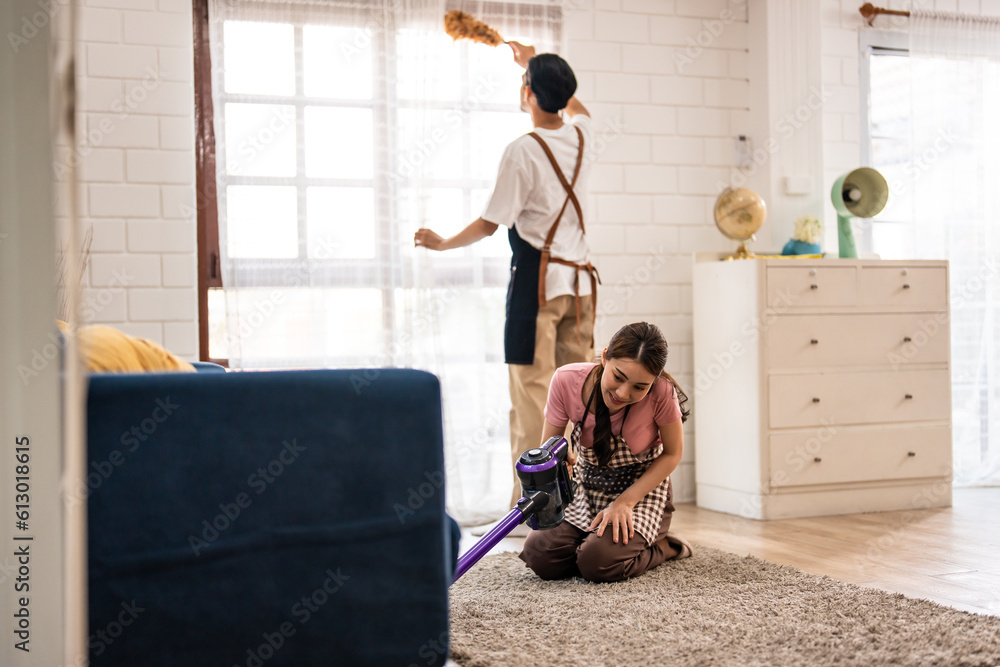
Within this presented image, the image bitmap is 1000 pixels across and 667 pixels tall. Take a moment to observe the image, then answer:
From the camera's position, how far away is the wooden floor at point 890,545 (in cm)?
233

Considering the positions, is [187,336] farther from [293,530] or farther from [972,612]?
[972,612]

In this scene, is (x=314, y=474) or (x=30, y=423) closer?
(x=30, y=423)

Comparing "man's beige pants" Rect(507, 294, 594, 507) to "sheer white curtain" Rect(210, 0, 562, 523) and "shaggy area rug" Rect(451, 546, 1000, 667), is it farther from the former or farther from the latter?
"shaggy area rug" Rect(451, 546, 1000, 667)

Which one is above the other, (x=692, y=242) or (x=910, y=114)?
(x=910, y=114)

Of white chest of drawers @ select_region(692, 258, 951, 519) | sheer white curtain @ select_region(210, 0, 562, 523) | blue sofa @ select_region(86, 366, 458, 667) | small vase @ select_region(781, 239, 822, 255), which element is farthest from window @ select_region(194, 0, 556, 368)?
blue sofa @ select_region(86, 366, 458, 667)

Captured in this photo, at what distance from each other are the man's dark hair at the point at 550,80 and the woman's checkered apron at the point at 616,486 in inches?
48.9

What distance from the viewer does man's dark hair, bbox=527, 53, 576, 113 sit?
10.1ft

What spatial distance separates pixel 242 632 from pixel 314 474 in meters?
0.27

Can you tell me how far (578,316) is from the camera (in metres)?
3.10

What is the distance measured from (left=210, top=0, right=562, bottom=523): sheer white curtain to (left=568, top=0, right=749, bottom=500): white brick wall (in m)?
0.46

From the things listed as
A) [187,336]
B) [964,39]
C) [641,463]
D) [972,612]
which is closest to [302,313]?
[187,336]

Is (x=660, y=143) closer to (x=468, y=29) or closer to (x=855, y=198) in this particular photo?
(x=855, y=198)

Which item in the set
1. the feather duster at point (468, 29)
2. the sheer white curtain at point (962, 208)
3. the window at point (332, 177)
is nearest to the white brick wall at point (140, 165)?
the window at point (332, 177)

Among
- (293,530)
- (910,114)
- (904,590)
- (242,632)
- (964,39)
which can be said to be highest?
(964,39)
